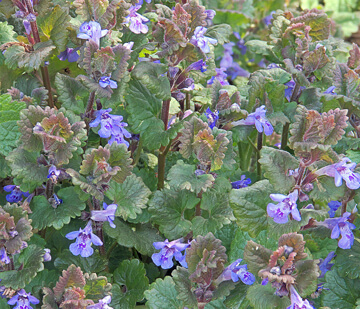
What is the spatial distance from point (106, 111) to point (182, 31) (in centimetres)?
51

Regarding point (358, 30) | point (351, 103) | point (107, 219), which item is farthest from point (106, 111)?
point (358, 30)

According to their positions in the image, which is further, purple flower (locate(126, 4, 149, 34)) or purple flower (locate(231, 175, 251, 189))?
purple flower (locate(231, 175, 251, 189))

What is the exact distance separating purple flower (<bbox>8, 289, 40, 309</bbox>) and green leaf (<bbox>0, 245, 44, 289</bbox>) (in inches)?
2.2

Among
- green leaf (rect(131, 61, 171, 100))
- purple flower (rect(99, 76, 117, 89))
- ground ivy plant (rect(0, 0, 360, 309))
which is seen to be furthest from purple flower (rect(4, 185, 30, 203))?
green leaf (rect(131, 61, 171, 100))

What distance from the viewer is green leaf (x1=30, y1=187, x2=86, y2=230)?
87.0 inches

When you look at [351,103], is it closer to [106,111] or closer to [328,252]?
[328,252]

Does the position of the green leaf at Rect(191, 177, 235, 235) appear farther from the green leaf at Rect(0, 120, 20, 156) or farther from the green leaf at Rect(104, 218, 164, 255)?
the green leaf at Rect(0, 120, 20, 156)

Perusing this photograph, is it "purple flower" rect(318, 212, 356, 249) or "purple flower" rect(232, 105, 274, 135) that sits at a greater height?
"purple flower" rect(232, 105, 274, 135)

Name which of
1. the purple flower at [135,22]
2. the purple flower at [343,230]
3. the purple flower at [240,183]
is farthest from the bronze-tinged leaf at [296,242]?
the purple flower at [135,22]

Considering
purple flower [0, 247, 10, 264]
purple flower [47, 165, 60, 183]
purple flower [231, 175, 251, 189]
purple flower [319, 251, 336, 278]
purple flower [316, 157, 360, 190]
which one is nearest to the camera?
purple flower [316, 157, 360, 190]

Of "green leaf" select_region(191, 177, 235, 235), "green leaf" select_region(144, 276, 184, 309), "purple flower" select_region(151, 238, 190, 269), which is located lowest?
"green leaf" select_region(144, 276, 184, 309)

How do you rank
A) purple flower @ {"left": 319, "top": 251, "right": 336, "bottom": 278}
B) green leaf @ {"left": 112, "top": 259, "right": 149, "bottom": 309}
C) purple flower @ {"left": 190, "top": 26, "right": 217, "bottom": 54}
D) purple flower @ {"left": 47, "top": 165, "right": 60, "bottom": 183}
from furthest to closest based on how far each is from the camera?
purple flower @ {"left": 319, "top": 251, "right": 336, "bottom": 278} → green leaf @ {"left": 112, "top": 259, "right": 149, "bottom": 309} → purple flower @ {"left": 190, "top": 26, "right": 217, "bottom": 54} → purple flower @ {"left": 47, "top": 165, "right": 60, "bottom": 183}

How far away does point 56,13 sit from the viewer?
94.4 inches

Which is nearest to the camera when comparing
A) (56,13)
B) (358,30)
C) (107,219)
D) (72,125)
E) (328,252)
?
(72,125)
